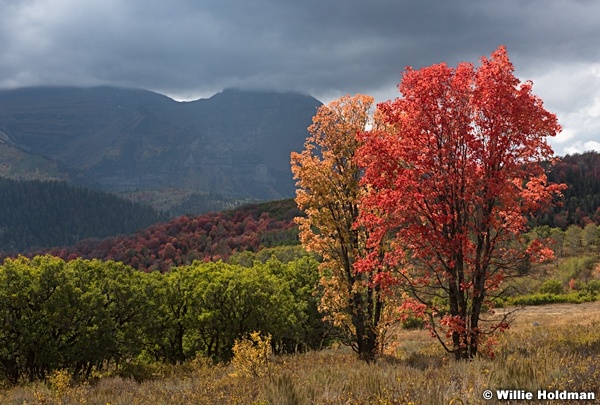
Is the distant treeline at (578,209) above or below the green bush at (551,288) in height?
above

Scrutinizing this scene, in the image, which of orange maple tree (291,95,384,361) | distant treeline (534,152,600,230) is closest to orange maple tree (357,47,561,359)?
orange maple tree (291,95,384,361)

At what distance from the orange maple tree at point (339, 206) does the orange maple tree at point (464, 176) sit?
4.85 meters

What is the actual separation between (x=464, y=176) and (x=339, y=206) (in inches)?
286

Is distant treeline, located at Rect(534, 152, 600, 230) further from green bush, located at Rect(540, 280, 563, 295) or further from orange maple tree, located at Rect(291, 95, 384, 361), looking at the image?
orange maple tree, located at Rect(291, 95, 384, 361)

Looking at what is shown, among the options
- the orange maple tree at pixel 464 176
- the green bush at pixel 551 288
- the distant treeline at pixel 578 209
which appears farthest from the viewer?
A: the distant treeline at pixel 578 209

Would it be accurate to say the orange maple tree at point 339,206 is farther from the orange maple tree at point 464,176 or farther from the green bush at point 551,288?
the green bush at point 551,288

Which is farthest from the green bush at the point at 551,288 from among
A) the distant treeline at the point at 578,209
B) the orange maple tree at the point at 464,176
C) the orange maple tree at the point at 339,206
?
the orange maple tree at the point at 464,176

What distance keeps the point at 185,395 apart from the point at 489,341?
9313 millimetres

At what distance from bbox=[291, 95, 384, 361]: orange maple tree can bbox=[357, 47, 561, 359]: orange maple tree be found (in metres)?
4.85

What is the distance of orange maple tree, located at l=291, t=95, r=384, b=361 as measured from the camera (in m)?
19.4

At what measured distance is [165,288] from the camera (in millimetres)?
40969

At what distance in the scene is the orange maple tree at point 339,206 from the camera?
1939cm

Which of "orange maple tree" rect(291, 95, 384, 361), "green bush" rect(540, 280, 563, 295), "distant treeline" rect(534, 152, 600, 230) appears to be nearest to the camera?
"orange maple tree" rect(291, 95, 384, 361)

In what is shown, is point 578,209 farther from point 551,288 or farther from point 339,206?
point 339,206
